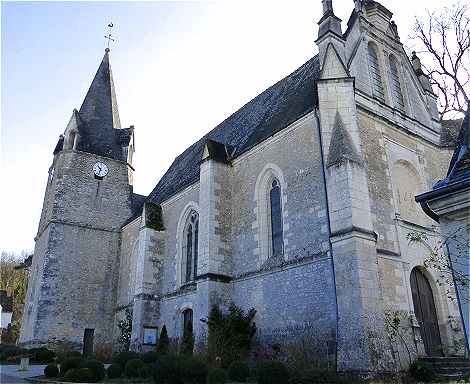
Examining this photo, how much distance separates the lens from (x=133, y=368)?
1199cm

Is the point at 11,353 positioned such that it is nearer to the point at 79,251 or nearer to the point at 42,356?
the point at 42,356

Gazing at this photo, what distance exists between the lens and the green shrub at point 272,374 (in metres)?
8.99

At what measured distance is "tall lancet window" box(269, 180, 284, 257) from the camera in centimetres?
1435

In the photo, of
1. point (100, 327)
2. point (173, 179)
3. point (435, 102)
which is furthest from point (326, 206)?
point (100, 327)

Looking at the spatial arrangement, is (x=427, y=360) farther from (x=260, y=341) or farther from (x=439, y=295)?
(x=260, y=341)

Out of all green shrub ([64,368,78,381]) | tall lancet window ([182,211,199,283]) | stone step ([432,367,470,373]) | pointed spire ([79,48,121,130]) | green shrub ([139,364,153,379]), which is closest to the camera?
stone step ([432,367,470,373])

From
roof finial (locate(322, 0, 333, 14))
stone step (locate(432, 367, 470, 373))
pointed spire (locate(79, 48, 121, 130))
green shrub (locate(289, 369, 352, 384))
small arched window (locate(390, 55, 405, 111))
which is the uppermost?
pointed spire (locate(79, 48, 121, 130))

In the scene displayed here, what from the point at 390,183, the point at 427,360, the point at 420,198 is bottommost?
the point at 427,360

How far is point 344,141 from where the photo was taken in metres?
12.1

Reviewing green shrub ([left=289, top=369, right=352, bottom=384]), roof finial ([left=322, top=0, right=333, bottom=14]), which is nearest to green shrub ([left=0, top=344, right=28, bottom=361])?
green shrub ([left=289, top=369, right=352, bottom=384])

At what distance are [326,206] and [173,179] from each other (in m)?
13.4

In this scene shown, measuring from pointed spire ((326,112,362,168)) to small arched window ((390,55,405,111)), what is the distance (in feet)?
14.8

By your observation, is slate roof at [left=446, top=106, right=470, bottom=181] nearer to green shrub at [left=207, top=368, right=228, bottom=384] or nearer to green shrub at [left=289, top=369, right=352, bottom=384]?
green shrub at [left=289, top=369, right=352, bottom=384]

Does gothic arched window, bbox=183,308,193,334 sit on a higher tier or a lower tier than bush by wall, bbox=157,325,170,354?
higher
